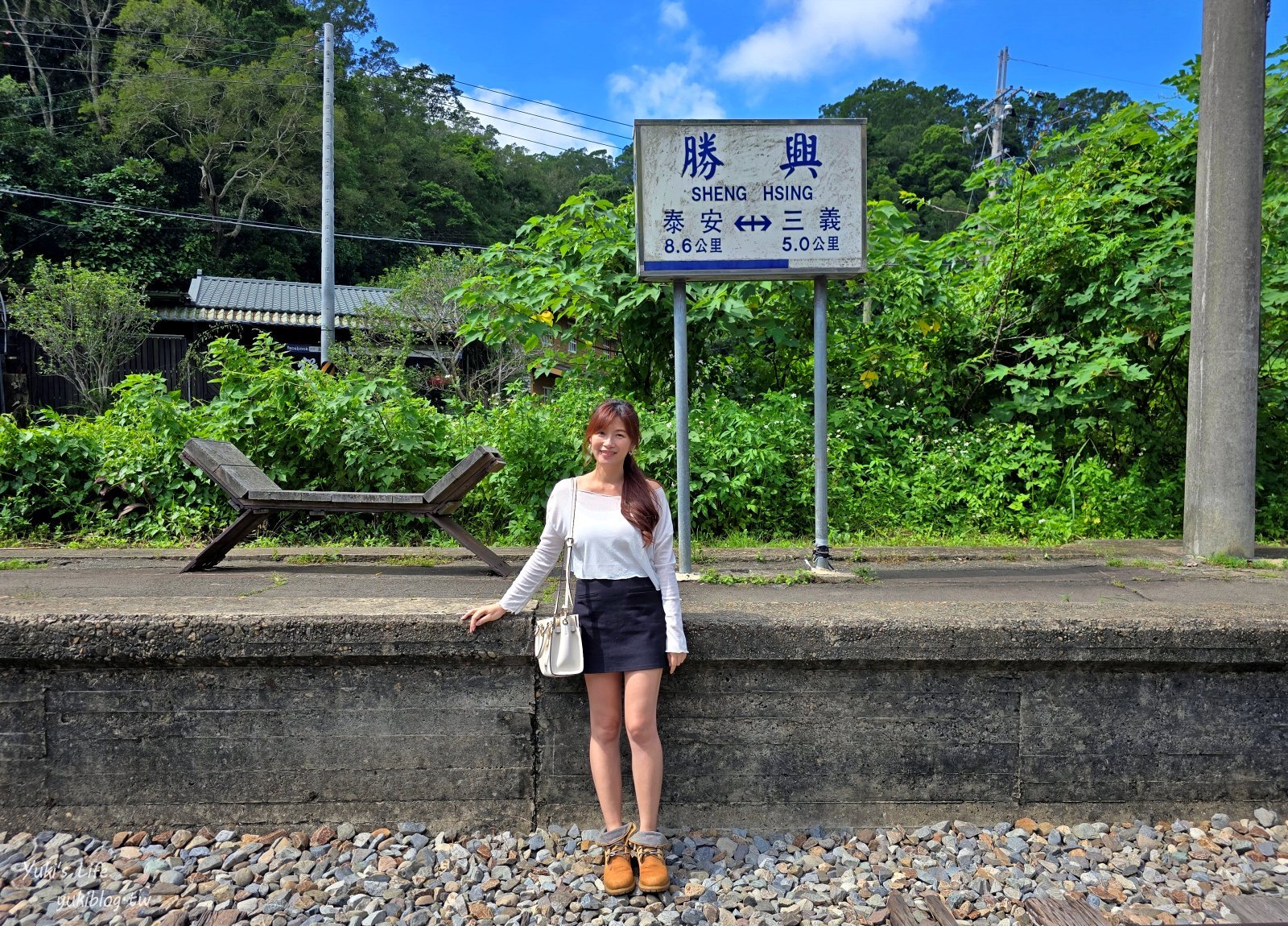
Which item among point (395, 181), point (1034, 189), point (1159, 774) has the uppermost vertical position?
point (395, 181)

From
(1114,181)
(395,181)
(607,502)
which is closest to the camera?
(607,502)

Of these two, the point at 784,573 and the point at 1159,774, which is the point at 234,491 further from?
the point at 1159,774

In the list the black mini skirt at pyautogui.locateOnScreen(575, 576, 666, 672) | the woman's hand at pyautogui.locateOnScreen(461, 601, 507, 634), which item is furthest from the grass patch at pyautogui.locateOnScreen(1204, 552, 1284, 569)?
the woman's hand at pyautogui.locateOnScreen(461, 601, 507, 634)

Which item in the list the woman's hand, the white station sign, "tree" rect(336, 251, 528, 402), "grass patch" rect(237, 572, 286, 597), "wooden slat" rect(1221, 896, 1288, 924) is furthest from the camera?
"tree" rect(336, 251, 528, 402)

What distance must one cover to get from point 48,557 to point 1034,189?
26.0 ft

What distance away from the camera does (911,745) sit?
3.14 m

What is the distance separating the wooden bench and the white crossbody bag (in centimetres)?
187

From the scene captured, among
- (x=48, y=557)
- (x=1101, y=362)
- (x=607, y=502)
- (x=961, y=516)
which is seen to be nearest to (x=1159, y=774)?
(x=607, y=502)

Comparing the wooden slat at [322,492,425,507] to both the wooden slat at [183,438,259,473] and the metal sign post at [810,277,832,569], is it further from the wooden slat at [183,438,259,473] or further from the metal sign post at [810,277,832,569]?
the metal sign post at [810,277,832,569]

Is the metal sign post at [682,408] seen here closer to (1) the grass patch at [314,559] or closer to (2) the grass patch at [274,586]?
(2) the grass patch at [274,586]

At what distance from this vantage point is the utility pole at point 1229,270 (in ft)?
16.2

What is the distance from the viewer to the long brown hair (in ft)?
9.50

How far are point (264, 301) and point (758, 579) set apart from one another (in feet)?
86.4

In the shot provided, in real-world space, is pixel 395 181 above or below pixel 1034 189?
above
